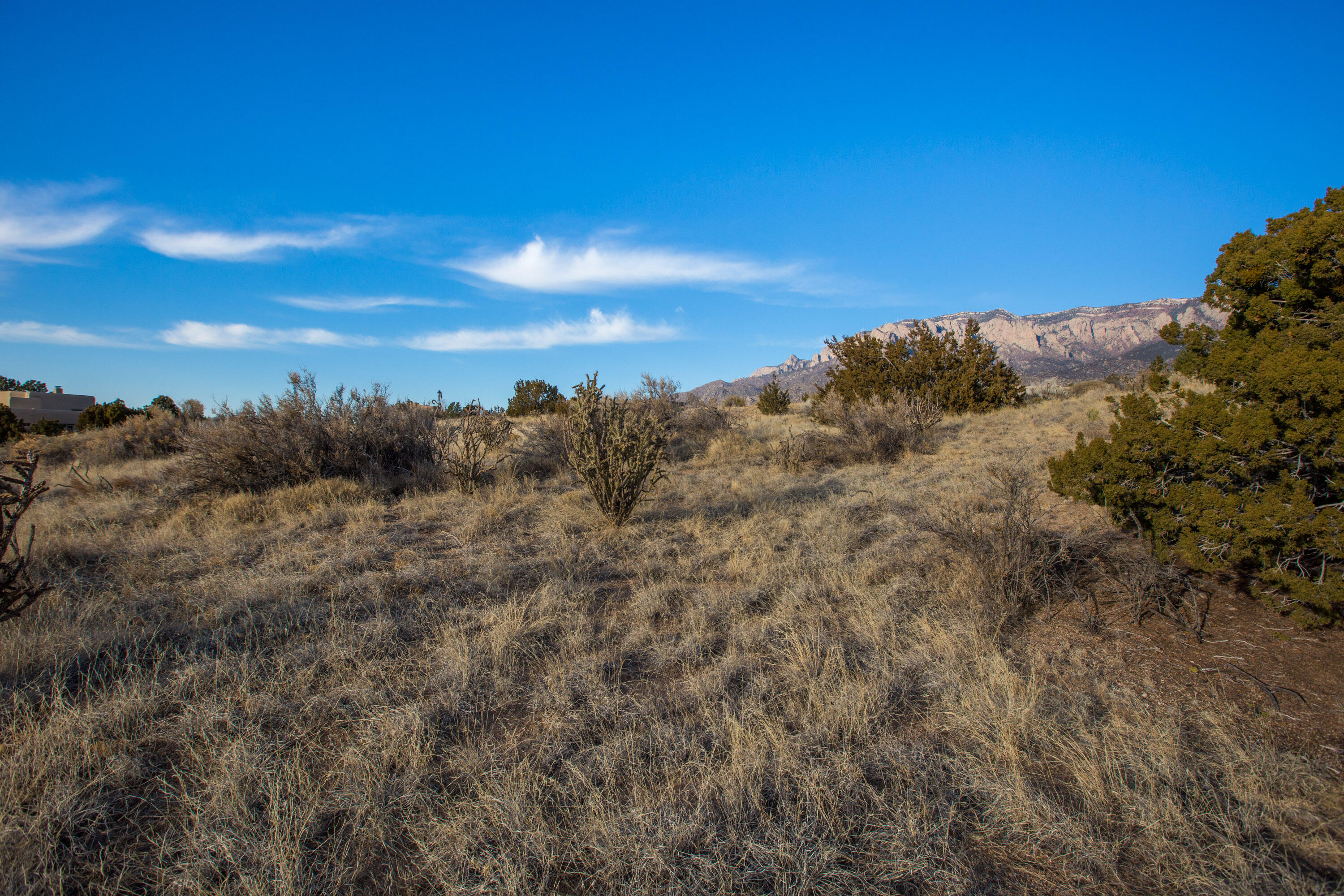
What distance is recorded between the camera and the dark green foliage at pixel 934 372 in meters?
18.7

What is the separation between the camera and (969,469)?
9.67 m

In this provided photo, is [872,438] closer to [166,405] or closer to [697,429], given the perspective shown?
[697,429]

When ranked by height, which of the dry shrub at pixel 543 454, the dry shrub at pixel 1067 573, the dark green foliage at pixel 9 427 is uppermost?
the dark green foliage at pixel 9 427

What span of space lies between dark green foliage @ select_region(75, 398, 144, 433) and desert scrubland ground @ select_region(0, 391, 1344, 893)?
1881 centimetres

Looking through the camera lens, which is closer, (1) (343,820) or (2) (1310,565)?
(1) (343,820)

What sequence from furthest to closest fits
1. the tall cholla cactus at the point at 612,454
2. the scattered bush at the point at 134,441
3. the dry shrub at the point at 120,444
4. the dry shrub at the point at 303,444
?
1. the scattered bush at the point at 134,441
2. the dry shrub at the point at 120,444
3. the dry shrub at the point at 303,444
4. the tall cholla cactus at the point at 612,454

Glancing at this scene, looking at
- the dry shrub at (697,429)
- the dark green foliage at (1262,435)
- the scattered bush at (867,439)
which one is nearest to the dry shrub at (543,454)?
the dry shrub at (697,429)

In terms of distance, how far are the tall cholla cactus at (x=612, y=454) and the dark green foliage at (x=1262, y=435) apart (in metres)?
4.78

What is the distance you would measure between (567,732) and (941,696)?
2158 millimetres

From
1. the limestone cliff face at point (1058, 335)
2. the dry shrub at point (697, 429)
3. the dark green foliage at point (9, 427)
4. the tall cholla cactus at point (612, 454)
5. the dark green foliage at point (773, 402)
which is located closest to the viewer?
the tall cholla cactus at point (612, 454)

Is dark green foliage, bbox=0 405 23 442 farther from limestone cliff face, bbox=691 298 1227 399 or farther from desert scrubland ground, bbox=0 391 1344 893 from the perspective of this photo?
limestone cliff face, bbox=691 298 1227 399

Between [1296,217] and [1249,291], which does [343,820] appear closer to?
[1249,291]

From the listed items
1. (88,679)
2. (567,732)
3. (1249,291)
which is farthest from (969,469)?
(88,679)

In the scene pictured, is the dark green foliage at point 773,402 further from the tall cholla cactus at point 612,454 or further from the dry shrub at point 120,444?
Result: the dry shrub at point 120,444
